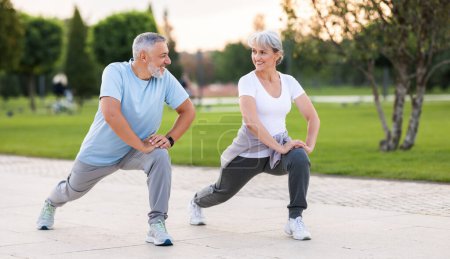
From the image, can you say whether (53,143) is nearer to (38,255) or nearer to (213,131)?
(213,131)

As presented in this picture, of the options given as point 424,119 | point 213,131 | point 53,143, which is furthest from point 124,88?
point 424,119

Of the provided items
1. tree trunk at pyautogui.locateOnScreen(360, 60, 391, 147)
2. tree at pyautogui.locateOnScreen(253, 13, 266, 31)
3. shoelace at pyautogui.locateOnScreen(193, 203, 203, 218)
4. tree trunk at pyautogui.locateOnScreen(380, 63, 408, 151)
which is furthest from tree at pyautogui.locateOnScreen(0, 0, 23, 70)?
tree at pyautogui.locateOnScreen(253, 13, 266, 31)

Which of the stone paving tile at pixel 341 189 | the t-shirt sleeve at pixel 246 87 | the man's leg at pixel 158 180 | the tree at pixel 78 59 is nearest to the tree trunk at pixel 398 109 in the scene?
the stone paving tile at pixel 341 189

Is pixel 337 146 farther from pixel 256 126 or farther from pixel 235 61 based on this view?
pixel 235 61

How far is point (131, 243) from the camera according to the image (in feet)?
23.8

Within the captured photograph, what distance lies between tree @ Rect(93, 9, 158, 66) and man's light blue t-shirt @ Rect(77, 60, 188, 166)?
155 feet

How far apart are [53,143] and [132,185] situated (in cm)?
1004

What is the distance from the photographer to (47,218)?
7992mm

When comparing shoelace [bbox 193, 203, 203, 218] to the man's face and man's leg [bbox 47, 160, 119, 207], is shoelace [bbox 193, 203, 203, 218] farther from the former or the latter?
the man's face

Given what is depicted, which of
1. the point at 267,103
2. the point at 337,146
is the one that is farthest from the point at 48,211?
the point at 337,146

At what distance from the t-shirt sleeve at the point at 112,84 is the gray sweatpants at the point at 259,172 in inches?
44.4

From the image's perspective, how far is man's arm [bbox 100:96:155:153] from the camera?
279 inches

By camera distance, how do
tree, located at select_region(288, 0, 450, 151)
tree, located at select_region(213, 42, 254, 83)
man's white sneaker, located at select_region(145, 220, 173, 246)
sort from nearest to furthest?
man's white sneaker, located at select_region(145, 220, 173, 246)
tree, located at select_region(288, 0, 450, 151)
tree, located at select_region(213, 42, 254, 83)

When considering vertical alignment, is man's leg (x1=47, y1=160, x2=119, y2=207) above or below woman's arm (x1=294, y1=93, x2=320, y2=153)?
below
